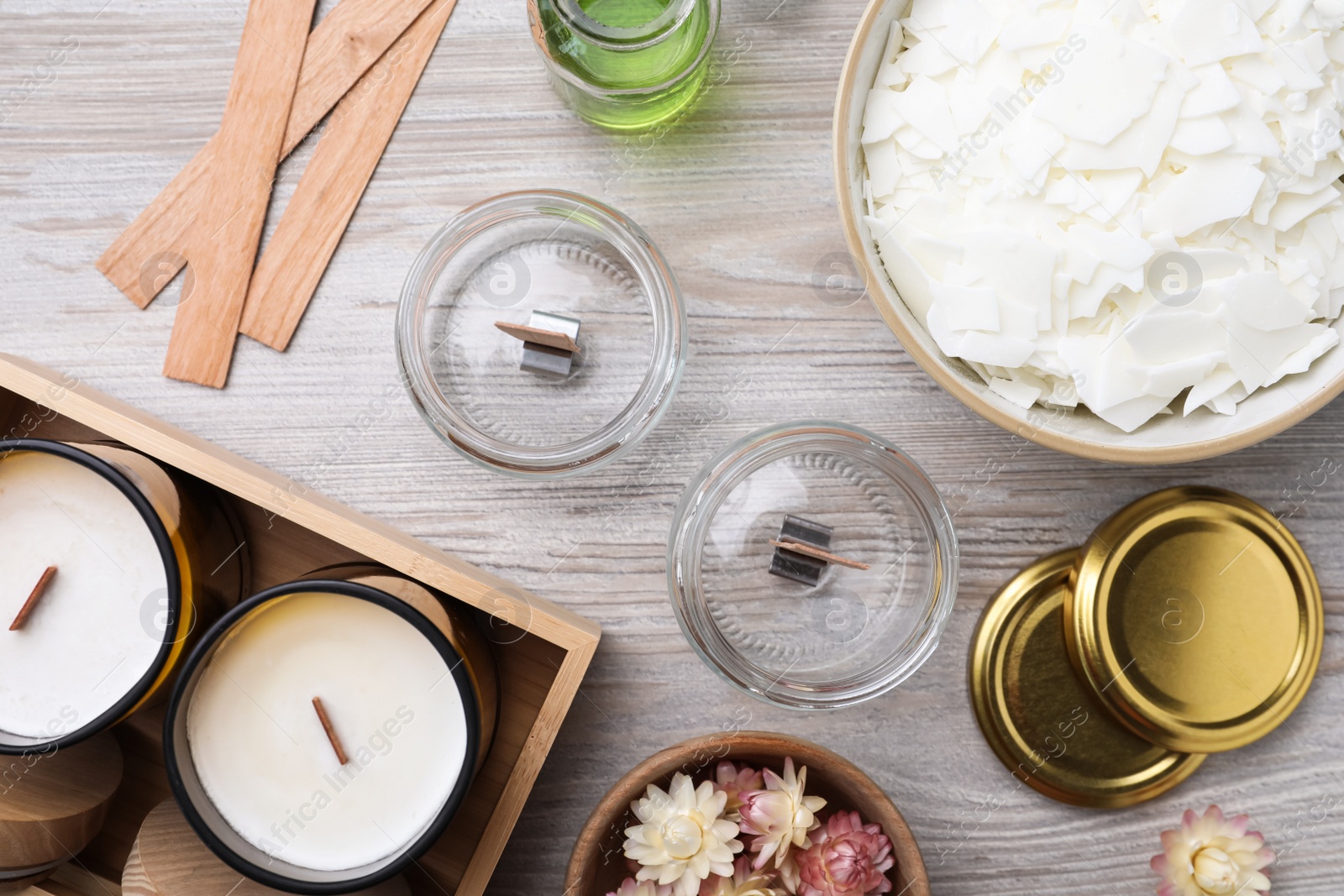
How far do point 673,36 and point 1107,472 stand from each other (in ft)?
1.75

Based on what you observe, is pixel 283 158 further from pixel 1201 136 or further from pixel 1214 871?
pixel 1214 871

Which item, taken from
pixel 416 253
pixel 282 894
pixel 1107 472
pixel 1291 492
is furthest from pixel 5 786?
pixel 1291 492

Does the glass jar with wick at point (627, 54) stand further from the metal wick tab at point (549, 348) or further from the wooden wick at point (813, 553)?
the wooden wick at point (813, 553)

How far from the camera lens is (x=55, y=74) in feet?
2.52

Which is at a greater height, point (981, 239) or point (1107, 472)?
point (981, 239)

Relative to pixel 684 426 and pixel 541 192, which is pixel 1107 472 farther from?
pixel 541 192

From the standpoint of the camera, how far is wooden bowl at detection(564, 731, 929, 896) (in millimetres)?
622

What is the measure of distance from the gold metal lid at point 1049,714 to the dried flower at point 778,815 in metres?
0.20

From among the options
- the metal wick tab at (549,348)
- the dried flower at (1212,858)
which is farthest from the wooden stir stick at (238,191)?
the dried flower at (1212,858)

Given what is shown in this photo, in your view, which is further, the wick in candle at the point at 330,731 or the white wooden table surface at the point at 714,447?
the white wooden table surface at the point at 714,447

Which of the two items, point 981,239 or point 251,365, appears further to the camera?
point 251,365

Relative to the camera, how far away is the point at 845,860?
61 centimetres

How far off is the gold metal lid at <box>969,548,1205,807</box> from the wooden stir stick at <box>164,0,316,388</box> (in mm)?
738

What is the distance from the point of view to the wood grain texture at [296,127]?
740 millimetres
